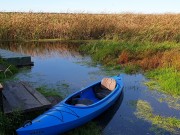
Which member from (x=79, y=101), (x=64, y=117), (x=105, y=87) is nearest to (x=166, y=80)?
A: (x=105, y=87)

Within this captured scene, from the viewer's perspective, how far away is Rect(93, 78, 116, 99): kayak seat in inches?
321

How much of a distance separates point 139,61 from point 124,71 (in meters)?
1.24

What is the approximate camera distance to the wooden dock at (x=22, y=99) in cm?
606

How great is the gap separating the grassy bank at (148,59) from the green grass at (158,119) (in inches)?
62.9

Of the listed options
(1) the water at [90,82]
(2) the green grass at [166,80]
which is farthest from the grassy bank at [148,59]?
(1) the water at [90,82]

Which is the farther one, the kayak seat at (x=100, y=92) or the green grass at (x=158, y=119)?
the kayak seat at (x=100, y=92)

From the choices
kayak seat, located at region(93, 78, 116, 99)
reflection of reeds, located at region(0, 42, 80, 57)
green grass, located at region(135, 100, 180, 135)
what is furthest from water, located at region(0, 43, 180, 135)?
kayak seat, located at region(93, 78, 116, 99)

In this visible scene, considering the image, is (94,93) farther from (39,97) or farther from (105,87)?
(39,97)

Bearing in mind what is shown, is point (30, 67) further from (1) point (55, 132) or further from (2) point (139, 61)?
(1) point (55, 132)

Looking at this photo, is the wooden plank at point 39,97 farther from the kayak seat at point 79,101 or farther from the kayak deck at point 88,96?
the kayak seat at point 79,101

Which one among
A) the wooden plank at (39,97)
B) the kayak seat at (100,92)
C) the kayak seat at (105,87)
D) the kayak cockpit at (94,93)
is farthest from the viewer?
the kayak seat at (105,87)

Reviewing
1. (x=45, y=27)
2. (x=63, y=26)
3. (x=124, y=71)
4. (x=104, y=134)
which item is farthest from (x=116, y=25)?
(x=104, y=134)

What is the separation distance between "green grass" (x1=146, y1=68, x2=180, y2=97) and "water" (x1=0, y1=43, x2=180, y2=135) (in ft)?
1.13

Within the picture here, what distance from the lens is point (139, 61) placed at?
1251 centimetres
